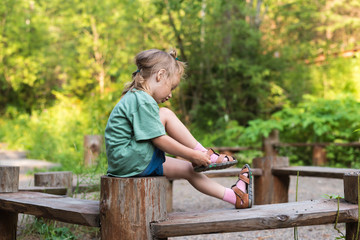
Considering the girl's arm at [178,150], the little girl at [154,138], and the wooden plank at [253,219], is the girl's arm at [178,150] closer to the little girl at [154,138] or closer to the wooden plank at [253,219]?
the little girl at [154,138]

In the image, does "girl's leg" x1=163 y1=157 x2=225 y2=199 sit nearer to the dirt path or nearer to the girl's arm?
the girl's arm

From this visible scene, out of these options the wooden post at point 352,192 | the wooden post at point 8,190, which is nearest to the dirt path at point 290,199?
the wooden post at point 352,192

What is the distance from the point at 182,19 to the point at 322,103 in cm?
372

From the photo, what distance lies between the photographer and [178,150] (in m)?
2.26

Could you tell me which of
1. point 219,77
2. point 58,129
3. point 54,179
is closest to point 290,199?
point 54,179

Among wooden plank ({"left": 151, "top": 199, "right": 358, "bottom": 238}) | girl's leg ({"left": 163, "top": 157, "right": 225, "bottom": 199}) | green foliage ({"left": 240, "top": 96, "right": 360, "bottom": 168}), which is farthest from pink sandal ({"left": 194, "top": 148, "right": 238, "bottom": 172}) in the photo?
green foliage ({"left": 240, "top": 96, "right": 360, "bottom": 168})

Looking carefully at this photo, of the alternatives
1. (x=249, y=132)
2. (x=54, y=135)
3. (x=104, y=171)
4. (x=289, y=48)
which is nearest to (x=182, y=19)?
(x=289, y=48)

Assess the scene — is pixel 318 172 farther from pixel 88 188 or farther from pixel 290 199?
pixel 88 188

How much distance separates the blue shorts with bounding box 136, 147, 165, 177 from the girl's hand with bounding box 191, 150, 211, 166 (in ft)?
0.68

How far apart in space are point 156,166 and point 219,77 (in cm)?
748

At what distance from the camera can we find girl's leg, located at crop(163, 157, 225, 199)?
249 centimetres

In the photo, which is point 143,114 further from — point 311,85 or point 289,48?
point 311,85

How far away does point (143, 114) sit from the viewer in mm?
2258

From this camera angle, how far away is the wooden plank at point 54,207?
7.40 ft
